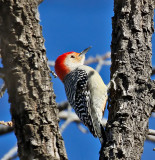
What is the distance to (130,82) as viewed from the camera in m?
3.91

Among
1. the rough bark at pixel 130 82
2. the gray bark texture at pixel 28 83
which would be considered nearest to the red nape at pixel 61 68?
the rough bark at pixel 130 82

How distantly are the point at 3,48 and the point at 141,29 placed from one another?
2.15 m

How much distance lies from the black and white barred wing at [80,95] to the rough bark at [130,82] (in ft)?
5.00

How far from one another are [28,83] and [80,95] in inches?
128

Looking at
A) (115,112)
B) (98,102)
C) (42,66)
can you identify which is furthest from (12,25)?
(98,102)

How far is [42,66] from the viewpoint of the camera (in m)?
2.92

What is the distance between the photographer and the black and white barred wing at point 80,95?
5.71 meters

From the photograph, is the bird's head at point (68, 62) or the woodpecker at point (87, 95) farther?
the bird's head at point (68, 62)

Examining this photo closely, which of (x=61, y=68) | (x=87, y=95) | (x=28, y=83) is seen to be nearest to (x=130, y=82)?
(x=28, y=83)

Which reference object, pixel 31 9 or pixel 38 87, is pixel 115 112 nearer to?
pixel 38 87

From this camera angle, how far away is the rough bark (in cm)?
352

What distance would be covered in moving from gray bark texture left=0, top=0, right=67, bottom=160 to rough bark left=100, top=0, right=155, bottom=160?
Result: 93cm

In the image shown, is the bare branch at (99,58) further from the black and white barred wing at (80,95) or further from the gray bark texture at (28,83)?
the gray bark texture at (28,83)

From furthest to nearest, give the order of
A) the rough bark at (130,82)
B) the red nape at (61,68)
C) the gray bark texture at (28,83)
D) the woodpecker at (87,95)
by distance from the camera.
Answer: the red nape at (61,68), the woodpecker at (87,95), the rough bark at (130,82), the gray bark texture at (28,83)
